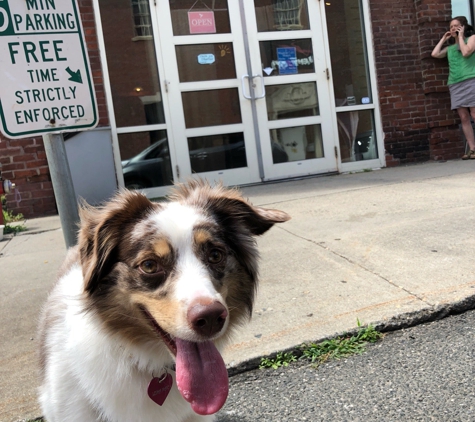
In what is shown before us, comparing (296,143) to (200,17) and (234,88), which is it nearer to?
(234,88)

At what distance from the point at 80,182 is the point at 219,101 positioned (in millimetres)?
2728

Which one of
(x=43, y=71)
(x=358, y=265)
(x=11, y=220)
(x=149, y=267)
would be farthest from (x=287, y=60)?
(x=149, y=267)

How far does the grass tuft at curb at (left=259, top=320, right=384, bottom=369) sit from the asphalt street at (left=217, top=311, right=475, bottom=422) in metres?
0.04

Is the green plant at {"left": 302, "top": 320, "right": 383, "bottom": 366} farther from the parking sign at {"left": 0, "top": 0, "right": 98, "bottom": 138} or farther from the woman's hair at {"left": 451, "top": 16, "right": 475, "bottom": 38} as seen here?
the woman's hair at {"left": 451, "top": 16, "right": 475, "bottom": 38}

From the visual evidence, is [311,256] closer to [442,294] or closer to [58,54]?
[442,294]

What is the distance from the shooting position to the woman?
8.06m

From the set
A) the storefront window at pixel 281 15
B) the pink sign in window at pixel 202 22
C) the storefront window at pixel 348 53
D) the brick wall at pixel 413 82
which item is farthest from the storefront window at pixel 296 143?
the pink sign in window at pixel 202 22

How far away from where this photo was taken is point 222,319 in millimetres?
1599

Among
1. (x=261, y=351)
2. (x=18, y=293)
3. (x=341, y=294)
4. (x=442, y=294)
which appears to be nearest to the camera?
(x=261, y=351)

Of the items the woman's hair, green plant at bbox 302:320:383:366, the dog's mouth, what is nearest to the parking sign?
the dog's mouth

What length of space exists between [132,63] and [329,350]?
245 inches

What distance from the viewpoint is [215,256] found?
191 cm

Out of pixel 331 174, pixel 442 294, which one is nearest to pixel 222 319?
pixel 442 294

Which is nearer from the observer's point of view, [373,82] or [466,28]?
[466,28]
